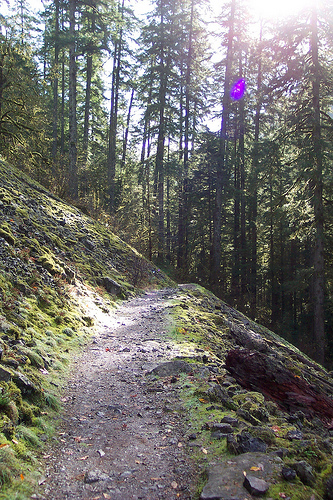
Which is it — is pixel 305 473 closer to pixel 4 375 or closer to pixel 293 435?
pixel 293 435

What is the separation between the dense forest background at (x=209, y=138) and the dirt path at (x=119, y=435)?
902 cm

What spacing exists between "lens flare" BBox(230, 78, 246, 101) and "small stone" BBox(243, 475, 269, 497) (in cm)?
2351

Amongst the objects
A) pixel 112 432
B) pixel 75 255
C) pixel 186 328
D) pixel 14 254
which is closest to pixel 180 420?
pixel 112 432

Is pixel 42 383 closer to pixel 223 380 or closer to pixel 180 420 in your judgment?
pixel 180 420

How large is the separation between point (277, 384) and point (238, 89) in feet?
71.2

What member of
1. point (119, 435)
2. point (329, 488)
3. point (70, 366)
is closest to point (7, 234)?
point (70, 366)

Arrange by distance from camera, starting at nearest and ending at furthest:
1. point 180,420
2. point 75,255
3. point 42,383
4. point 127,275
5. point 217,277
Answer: point 180,420 → point 42,383 → point 75,255 → point 127,275 → point 217,277

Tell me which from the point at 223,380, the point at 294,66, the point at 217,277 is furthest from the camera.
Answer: the point at 217,277

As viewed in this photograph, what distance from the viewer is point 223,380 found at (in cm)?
455

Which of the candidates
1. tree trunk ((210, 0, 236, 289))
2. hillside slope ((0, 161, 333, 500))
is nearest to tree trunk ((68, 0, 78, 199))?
hillside slope ((0, 161, 333, 500))

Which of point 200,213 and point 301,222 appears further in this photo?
point 200,213

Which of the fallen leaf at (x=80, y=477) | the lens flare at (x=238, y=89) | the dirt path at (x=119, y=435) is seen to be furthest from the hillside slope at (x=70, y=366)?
the lens flare at (x=238, y=89)

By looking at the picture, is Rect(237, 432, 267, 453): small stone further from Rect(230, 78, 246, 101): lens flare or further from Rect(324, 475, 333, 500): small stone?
Rect(230, 78, 246, 101): lens flare

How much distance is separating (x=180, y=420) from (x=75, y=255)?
23.4ft
